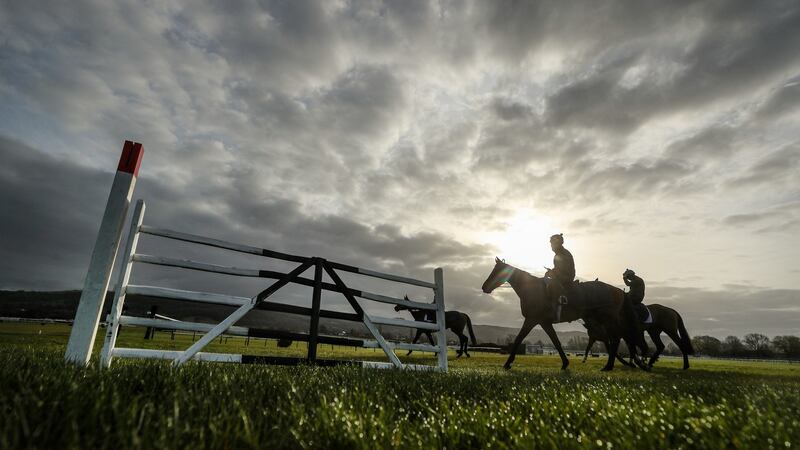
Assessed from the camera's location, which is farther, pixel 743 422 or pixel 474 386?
pixel 474 386

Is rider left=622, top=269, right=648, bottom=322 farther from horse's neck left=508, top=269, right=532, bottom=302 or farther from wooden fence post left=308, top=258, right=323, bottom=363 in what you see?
wooden fence post left=308, top=258, right=323, bottom=363

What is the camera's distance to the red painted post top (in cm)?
467

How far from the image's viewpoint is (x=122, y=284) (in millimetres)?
4785

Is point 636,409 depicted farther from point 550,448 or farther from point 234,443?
point 234,443

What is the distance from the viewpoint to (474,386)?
4.14m

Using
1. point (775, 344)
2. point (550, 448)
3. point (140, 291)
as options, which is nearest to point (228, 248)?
point (140, 291)

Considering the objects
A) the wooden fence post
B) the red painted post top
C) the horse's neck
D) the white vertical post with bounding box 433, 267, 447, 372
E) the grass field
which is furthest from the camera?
the horse's neck

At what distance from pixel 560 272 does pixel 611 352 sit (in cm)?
287

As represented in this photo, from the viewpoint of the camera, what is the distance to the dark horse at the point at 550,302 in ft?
38.4

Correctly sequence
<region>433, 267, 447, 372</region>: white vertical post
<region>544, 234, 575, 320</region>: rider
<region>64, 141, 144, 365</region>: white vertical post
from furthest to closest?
<region>544, 234, 575, 320</region>: rider, <region>433, 267, 447, 372</region>: white vertical post, <region>64, 141, 144, 365</region>: white vertical post

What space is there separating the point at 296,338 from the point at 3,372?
3.64 metres

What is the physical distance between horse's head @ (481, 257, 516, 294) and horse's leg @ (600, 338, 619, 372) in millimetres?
3777

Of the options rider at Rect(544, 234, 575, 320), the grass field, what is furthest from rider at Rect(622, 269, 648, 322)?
the grass field

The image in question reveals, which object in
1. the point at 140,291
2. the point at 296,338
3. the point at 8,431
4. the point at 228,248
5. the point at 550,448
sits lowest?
the point at 550,448
